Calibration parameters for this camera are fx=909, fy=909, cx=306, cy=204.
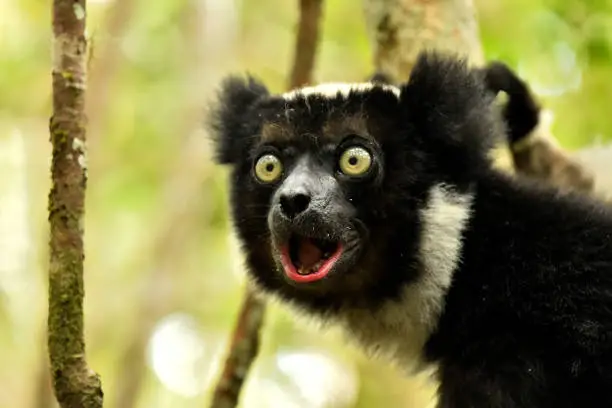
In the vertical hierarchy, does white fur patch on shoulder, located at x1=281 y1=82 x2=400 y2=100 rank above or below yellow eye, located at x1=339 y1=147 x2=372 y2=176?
above

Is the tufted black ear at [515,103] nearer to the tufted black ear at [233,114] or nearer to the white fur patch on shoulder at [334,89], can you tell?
the white fur patch on shoulder at [334,89]

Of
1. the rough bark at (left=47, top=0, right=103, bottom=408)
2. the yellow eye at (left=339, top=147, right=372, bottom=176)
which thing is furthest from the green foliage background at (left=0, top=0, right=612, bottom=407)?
the rough bark at (left=47, top=0, right=103, bottom=408)

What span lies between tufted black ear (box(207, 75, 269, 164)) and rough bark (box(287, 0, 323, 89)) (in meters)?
0.39

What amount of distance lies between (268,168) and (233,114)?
0.46 meters

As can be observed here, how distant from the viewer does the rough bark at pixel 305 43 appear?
3.67 meters

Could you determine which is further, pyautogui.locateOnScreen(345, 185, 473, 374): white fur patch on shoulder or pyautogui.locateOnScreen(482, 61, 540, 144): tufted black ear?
pyautogui.locateOnScreen(482, 61, 540, 144): tufted black ear

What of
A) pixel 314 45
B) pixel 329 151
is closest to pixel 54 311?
A: pixel 329 151

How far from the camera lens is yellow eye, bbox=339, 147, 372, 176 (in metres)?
2.73

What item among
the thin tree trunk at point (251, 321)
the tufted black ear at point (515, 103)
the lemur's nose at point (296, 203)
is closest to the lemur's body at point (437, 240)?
the lemur's nose at point (296, 203)

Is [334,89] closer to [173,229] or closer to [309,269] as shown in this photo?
[309,269]

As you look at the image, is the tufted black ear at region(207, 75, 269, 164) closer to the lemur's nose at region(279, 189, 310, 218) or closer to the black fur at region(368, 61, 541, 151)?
the lemur's nose at region(279, 189, 310, 218)

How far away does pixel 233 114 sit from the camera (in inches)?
128

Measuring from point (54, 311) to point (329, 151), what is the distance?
1.06 m

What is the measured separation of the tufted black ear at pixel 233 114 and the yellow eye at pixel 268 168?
251 millimetres
